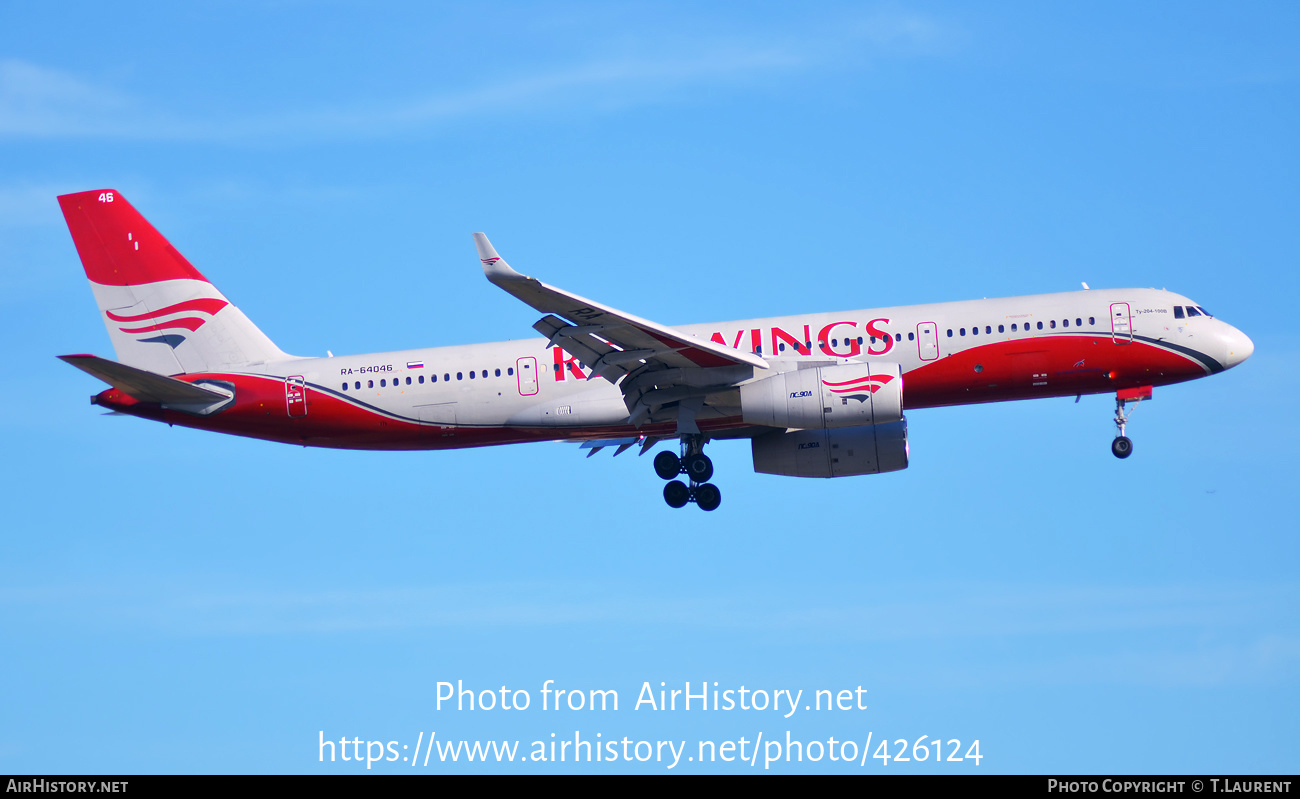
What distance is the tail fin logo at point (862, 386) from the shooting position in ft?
111

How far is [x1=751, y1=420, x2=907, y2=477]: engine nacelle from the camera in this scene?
3816 centimetres

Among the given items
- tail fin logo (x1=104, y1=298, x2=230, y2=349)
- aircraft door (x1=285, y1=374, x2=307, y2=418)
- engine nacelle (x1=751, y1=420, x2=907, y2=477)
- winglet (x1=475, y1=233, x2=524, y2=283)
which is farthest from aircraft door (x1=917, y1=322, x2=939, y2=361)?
tail fin logo (x1=104, y1=298, x2=230, y2=349)

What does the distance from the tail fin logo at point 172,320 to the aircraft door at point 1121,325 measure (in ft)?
79.5

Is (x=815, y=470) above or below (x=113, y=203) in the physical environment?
below

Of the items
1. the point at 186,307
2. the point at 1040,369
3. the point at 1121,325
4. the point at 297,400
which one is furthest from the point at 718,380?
the point at 186,307

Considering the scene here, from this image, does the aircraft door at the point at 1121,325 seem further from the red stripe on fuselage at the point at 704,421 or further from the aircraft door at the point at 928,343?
the aircraft door at the point at 928,343

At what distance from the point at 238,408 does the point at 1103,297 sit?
22984 millimetres

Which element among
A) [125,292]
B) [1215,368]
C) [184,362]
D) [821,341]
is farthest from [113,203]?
[1215,368]

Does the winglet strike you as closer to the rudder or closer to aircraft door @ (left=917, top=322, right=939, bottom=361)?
aircraft door @ (left=917, top=322, right=939, bottom=361)

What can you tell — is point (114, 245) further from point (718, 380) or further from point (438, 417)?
point (718, 380)

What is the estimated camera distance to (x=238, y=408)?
37969 millimetres

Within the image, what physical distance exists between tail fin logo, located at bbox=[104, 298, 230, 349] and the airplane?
0.96 metres
